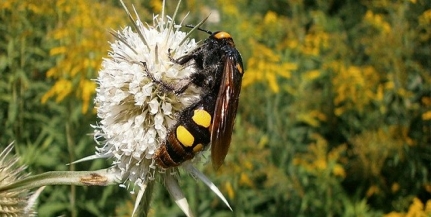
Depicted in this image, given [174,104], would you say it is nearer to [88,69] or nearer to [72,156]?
[72,156]

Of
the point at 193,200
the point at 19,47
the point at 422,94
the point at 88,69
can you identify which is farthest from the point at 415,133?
the point at 19,47

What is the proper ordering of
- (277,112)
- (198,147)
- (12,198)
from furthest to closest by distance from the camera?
(277,112) → (12,198) → (198,147)

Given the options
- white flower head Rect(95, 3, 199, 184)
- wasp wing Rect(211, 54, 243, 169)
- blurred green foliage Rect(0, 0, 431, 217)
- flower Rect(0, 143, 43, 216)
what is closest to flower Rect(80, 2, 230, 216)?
white flower head Rect(95, 3, 199, 184)

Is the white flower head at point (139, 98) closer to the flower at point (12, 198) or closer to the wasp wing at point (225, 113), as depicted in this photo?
the wasp wing at point (225, 113)

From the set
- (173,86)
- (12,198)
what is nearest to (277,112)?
(173,86)

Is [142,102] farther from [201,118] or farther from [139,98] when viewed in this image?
[201,118]

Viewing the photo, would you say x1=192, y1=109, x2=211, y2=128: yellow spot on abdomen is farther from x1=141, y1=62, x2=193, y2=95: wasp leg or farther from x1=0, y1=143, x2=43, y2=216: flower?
x1=0, y1=143, x2=43, y2=216: flower

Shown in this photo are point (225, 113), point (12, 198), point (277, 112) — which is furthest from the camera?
point (277, 112)
